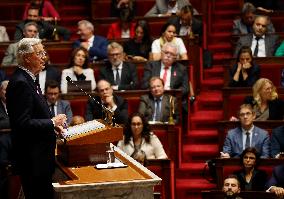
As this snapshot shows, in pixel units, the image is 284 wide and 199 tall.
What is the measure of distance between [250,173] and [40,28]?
2285mm

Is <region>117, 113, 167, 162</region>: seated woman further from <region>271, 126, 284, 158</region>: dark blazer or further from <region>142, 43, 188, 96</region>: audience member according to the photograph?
<region>142, 43, 188, 96</region>: audience member

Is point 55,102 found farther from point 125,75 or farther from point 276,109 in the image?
point 276,109

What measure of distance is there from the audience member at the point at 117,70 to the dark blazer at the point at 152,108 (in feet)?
1.24

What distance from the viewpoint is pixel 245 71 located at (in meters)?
4.84

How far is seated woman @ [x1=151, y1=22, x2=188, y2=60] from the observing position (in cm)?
520

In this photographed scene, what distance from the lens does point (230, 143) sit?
4219 mm

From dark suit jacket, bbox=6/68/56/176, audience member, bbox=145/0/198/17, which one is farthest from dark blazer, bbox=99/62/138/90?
dark suit jacket, bbox=6/68/56/176

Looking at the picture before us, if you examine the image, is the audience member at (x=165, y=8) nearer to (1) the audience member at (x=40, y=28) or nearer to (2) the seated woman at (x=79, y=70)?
(1) the audience member at (x=40, y=28)

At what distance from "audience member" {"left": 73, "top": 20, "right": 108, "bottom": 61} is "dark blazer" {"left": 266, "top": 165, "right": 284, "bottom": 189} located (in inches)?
74.5

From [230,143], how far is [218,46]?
69.1 inches

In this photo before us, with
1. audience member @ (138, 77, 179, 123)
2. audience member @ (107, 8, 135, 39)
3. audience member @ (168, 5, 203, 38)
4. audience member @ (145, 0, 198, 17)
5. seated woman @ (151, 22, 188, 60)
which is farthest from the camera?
audience member @ (145, 0, 198, 17)

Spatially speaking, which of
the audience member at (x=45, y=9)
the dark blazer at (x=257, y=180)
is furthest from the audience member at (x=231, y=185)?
the audience member at (x=45, y=9)

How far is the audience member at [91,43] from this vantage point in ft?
17.5

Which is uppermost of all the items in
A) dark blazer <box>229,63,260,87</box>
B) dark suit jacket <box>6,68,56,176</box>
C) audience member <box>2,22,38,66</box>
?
audience member <box>2,22,38,66</box>
